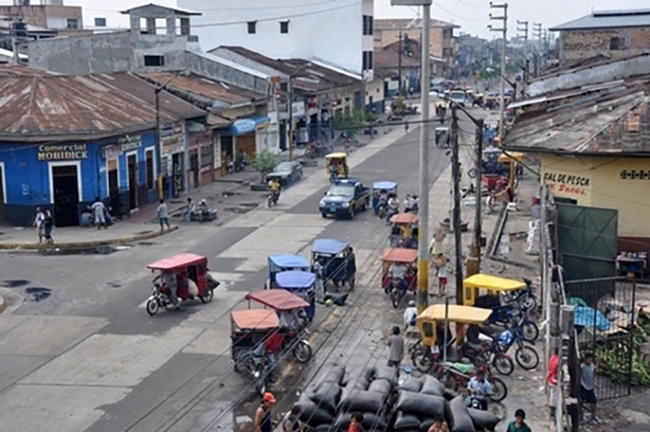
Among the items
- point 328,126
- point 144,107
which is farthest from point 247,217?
point 328,126

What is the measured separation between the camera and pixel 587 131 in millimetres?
29875

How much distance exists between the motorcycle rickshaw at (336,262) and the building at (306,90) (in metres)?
32.9

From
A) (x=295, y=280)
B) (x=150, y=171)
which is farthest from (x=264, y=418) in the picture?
(x=150, y=171)

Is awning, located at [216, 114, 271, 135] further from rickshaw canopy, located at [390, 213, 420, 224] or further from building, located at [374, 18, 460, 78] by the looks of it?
building, located at [374, 18, 460, 78]

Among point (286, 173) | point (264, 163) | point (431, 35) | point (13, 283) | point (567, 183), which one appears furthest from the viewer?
point (431, 35)

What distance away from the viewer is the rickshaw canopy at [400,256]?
26.0 meters

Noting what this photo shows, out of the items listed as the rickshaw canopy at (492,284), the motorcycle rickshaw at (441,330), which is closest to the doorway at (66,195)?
the rickshaw canopy at (492,284)

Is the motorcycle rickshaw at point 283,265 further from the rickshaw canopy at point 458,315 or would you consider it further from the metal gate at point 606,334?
the metal gate at point 606,334

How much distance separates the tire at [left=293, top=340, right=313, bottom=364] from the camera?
2083cm

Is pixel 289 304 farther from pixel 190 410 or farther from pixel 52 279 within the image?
pixel 52 279

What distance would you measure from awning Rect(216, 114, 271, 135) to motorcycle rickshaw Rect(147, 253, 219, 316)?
25.1 m

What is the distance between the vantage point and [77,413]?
17.8 meters

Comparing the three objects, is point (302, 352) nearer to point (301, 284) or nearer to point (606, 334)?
point (301, 284)

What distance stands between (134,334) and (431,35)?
12525 centimetres
